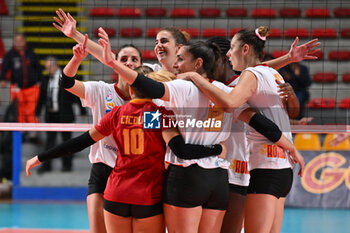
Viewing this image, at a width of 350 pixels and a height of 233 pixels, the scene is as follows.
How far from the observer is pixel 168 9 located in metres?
12.8

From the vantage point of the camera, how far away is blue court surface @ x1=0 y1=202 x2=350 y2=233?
6629 millimetres

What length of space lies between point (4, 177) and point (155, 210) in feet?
20.9

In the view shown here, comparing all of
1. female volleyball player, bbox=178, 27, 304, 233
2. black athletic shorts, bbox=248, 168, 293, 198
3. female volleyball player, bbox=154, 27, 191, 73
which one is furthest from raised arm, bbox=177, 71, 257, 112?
female volleyball player, bbox=154, 27, 191, 73

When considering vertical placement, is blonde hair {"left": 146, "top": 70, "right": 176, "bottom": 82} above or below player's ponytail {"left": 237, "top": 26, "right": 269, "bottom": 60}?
below

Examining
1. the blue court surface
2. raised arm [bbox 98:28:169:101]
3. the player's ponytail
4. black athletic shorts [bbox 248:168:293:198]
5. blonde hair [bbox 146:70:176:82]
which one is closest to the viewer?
raised arm [bbox 98:28:169:101]

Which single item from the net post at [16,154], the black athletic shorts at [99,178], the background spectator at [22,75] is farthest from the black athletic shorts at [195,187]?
the net post at [16,154]

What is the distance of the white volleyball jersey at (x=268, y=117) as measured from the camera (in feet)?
11.6

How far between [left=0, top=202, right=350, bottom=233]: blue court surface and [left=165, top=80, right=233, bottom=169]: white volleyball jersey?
3.73 m

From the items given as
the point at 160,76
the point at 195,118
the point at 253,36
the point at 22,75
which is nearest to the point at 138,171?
the point at 195,118

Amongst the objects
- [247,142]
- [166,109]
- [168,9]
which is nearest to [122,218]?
[166,109]

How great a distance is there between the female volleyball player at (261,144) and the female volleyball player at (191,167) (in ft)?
0.94

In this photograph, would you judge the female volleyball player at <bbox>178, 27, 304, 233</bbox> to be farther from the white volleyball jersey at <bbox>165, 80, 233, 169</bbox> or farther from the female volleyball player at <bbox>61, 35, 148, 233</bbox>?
the female volleyball player at <bbox>61, 35, 148, 233</bbox>

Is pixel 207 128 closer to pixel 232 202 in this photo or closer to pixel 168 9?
pixel 232 202

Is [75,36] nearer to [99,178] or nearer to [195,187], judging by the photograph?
[99,178]
